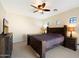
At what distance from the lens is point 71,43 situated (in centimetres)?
450

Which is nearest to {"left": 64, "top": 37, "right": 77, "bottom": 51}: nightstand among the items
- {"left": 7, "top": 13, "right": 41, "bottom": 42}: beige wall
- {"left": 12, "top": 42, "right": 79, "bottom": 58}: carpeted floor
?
{"left": 12, "top": 42, "right": 79, "bottom": 58}: carpeted floor

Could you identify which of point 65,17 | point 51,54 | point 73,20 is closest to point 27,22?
point 65,17

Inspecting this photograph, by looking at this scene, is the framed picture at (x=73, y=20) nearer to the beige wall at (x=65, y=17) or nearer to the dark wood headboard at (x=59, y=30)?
the beige wall at (x=65, y=17)

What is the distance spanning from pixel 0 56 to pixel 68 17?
446 cm

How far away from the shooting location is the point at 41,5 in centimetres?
385

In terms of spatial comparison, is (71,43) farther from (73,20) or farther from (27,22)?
(27,22)

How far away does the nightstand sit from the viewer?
434 centimetres

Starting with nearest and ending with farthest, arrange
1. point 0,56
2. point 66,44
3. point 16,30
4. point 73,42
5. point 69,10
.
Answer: point 0,56 < point 73,42 < point 66,44 < point 69,10 < point 16,30

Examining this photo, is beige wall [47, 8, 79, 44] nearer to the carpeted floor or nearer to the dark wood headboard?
the dark wood headboard

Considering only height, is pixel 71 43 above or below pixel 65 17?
below

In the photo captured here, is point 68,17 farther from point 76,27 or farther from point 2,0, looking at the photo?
point 2,0

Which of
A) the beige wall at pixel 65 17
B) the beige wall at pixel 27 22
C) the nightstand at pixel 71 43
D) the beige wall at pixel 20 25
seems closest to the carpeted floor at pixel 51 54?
the nightstand at pixel 71 43

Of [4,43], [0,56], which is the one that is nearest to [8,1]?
[4,43]

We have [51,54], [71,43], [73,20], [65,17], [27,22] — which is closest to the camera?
[51,54]
